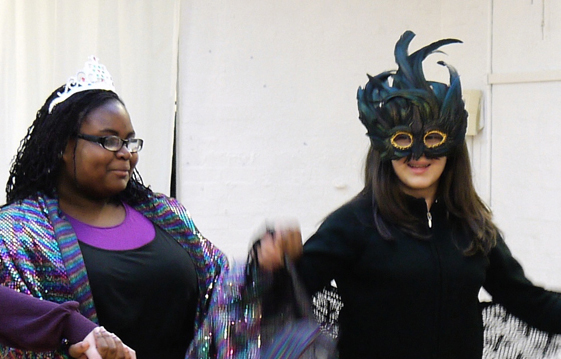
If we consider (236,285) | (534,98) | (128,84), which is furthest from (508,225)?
(236,285)

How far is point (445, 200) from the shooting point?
2.38 meters

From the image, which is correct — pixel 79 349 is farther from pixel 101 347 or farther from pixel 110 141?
pixel 110 141

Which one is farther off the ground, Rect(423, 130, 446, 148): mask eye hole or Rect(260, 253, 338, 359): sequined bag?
Rect(423, 130, 446, 148): mask eye hole

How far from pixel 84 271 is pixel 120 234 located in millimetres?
199

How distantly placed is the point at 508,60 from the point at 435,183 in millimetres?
2282

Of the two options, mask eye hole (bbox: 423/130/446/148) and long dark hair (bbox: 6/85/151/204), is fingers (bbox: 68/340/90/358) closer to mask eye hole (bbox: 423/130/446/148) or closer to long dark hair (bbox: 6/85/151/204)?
long dark hair (bbox: 6/85/151/204)

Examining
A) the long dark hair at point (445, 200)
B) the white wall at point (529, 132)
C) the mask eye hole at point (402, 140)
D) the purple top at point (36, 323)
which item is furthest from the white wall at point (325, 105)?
the purple top at point (36, 323)

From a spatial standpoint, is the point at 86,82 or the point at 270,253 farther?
the point at 86,82

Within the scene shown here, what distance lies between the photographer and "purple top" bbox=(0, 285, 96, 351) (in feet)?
6.33

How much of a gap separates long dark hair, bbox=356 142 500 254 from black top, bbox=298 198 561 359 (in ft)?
0.10

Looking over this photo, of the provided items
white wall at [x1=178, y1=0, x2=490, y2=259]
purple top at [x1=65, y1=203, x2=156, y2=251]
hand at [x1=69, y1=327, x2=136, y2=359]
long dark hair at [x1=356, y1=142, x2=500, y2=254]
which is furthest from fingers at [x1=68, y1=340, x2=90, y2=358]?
white wall at [x1=178, y1=0, x2=490, y2=259]

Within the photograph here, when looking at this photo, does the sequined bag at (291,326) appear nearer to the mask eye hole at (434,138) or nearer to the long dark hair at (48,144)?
the mask eye hole at (434,138)

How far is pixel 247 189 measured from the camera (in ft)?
15.0

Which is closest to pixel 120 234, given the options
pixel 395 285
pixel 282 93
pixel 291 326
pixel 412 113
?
pixel 291 326
